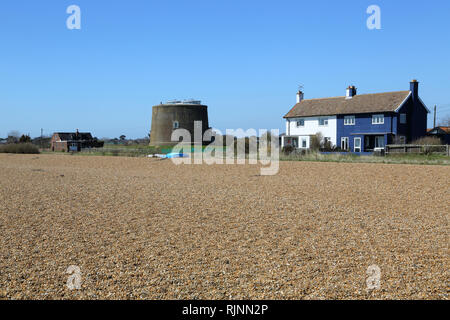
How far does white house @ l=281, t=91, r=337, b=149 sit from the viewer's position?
38.9m

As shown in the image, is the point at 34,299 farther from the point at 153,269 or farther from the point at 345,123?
the point at 345,123

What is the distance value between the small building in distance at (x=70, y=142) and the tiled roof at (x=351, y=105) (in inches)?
1042

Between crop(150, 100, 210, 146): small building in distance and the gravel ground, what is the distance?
36798 millimetres

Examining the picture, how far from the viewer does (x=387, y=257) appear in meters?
5.94

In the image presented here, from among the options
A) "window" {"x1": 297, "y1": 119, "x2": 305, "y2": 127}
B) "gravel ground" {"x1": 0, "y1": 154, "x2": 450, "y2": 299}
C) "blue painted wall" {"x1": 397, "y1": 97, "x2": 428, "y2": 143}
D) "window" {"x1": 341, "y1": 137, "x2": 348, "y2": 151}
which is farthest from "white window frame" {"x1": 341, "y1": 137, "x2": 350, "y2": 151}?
"gravel ground" {"x1": 0, "y1": 154, "x2": 450, "y2": 299}

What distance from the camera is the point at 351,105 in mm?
38062

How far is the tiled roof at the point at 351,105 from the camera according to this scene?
35938mm

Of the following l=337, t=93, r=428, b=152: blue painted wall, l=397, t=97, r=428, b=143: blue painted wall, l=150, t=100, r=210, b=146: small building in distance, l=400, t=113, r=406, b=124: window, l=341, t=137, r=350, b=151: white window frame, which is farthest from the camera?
l=150, t=100, r=210, b=146: small building in distance

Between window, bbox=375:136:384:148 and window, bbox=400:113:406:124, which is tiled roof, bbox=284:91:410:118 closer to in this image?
Result: window, bbox=400:113:406:124

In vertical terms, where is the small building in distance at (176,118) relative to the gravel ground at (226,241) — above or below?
above

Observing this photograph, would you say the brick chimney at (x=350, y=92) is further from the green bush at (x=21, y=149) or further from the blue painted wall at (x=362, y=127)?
the green bush at (x=21, y=149)

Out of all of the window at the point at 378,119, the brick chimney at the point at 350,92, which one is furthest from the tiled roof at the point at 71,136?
the window at the point at 378,119

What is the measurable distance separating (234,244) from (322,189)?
7.07m

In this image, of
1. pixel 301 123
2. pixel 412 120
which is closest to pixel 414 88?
pixel 412 120
